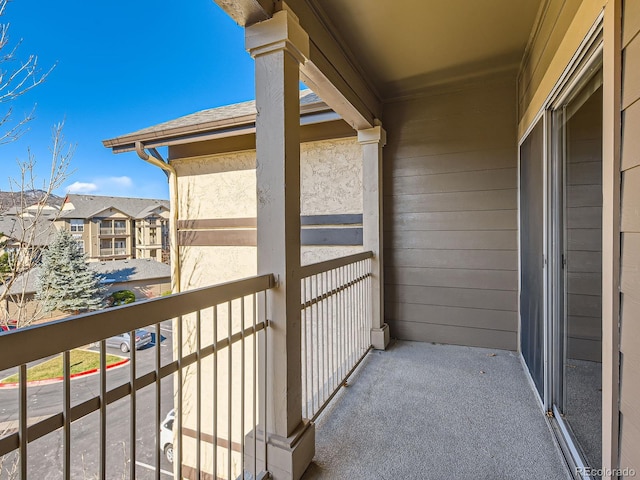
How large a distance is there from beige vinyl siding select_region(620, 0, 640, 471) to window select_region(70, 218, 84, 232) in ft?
18.7

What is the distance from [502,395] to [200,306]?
2237 millimetres

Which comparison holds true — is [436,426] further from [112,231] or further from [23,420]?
[112,231]

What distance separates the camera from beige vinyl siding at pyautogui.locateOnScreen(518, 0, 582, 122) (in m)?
1.59

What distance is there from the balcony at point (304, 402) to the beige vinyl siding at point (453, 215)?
0.93ft

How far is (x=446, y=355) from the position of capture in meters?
2.97

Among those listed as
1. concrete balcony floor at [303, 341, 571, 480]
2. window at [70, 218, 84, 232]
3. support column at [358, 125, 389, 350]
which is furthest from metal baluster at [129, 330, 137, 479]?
window at [70, 218, 84, 232]

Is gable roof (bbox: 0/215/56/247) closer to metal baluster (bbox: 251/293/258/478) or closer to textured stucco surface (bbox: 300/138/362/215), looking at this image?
textured stucco surface (bbox: 300/138/362/215)

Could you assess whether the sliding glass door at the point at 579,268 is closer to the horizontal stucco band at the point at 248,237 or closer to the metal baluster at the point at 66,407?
the metal baluster at the point at 66,407

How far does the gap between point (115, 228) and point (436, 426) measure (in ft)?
20.1

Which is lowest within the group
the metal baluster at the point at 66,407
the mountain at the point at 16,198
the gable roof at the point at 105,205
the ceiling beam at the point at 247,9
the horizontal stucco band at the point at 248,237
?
the metal baluster at the point at 66,407

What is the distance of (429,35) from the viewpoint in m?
2.33

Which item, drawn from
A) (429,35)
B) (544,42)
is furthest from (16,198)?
(544,42)

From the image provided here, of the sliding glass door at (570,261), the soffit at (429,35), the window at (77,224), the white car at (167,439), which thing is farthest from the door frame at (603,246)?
the window at (77,224)

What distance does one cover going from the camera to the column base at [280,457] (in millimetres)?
1498
